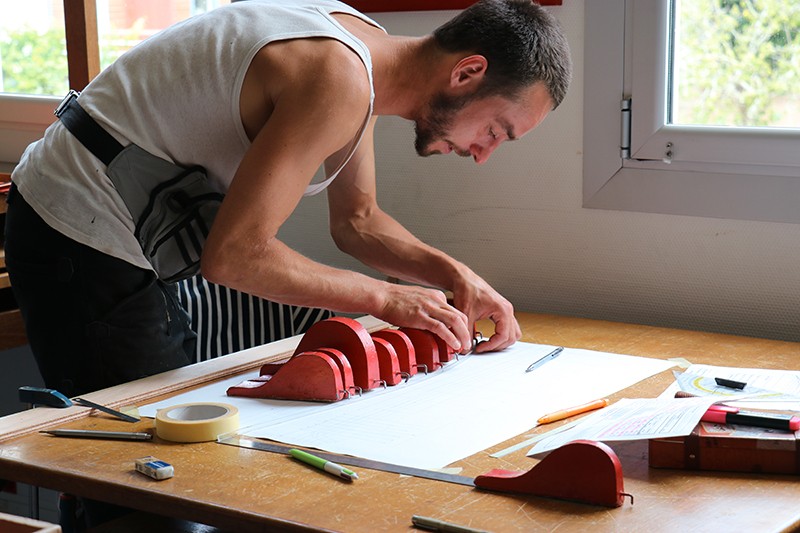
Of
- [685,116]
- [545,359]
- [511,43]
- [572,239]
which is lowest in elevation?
[545,359]

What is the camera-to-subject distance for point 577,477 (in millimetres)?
1112

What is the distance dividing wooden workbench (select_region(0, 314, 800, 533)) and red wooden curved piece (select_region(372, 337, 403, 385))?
0.54 feet

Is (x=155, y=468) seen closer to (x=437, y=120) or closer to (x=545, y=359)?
(x=545, y=359)

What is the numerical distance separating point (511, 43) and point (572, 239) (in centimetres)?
64

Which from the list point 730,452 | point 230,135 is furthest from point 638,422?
point 230,135

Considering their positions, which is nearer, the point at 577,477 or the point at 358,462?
the point at 577,477

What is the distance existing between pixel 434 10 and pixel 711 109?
2.13 ft

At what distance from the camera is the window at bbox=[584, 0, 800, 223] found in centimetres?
195

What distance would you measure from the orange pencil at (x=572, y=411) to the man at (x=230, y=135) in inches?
11.8

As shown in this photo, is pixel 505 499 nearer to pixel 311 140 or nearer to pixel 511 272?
pixel 311 140

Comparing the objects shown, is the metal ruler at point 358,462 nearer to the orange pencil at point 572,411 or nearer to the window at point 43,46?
the orange pencil at point 572,411

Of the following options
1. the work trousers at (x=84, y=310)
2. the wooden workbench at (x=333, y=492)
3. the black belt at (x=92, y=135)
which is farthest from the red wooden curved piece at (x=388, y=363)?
the black belt at (x=92, y=135)

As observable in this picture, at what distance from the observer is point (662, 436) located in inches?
47.6

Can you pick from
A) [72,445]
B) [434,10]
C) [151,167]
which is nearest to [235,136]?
[151,167]
